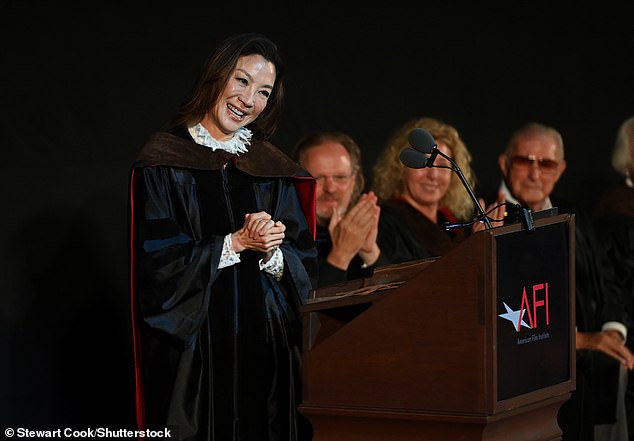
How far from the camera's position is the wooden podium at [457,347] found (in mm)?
3320

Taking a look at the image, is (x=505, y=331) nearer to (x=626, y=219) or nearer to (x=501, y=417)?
(x=501, y=417)

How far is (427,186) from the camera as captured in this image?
5551 mm

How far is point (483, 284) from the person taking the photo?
3.29 m

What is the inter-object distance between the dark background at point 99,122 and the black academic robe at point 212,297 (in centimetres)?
105

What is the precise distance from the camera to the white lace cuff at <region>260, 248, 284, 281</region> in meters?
4.12

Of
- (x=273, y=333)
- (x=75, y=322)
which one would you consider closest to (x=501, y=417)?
(x=273, y=333)

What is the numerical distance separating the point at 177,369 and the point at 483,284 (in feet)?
3.81

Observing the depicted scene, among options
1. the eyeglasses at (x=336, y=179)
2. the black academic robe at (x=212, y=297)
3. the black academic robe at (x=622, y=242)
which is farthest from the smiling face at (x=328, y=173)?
the black academic robe at (x=622, y=242)

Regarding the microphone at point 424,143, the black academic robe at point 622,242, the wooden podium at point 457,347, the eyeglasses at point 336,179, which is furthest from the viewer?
the black academic robe at point 622,242

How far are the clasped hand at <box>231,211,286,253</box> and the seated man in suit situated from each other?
907mm

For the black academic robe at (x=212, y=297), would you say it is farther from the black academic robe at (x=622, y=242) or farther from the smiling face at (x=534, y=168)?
the black academic robe at (x=622, y=242)

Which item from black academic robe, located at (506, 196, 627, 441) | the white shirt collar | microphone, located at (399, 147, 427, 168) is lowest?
black academic robe, located at (506, 196, 627, 441)

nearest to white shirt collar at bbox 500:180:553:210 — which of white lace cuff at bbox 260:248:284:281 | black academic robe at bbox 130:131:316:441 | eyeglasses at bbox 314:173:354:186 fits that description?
eyeglasses at bbox 314:173:354:186

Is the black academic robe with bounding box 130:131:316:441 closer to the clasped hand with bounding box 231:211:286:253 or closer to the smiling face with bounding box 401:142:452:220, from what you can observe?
the clasped hand with bounding box 231:211:286:253
